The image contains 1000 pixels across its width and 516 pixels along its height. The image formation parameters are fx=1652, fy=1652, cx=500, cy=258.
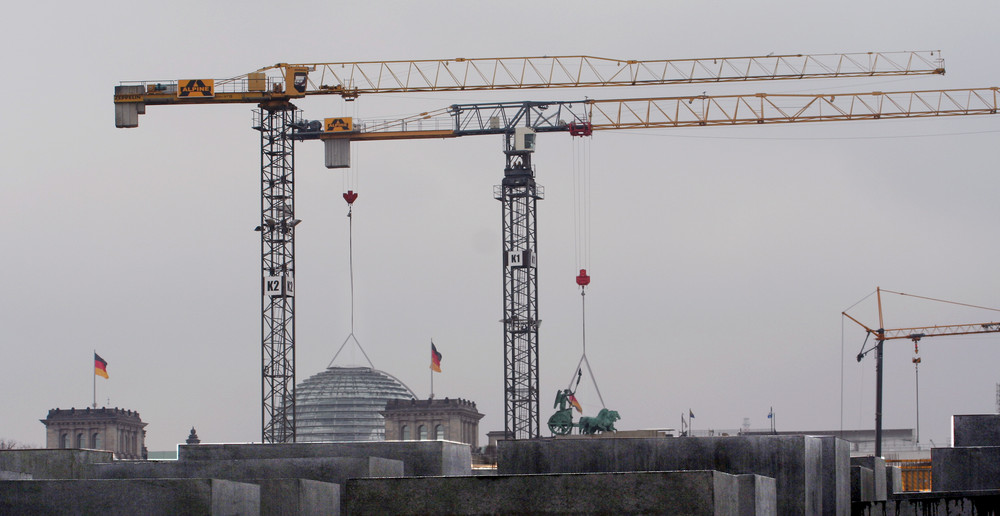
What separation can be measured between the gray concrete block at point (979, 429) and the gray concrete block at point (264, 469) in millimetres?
16098

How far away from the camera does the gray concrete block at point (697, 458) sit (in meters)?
39.2

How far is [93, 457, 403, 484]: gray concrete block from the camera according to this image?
42.8 metres

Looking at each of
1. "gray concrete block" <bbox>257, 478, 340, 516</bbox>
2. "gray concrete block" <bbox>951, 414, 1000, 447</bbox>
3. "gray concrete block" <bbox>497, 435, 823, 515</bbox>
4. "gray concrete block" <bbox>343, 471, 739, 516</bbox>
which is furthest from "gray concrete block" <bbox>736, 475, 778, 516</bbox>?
"gray concrete block" <bbox>951, 414, 1000, 447</bbox>

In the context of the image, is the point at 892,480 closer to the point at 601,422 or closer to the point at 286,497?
the point at 601,422

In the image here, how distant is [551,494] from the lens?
99.1 feet

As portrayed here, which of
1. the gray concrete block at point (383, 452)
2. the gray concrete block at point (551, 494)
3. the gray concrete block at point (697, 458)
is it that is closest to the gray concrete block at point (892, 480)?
the gray concrete block at point (697, 458)

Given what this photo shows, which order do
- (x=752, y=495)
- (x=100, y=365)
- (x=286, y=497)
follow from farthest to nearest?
(x=100, y=365)
(x=286, y=497)
(x=752, y=495)

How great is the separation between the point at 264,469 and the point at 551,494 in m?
15.7

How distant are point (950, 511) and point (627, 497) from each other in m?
14.2

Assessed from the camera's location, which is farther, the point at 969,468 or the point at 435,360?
the point at 435,360

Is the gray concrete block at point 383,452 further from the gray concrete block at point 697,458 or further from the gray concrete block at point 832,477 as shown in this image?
the gray concrete block at point 832,477

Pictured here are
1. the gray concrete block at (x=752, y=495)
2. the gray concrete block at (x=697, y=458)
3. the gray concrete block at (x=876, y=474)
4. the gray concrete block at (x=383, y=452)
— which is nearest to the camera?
the gray concrete block at (x=752, y=495)

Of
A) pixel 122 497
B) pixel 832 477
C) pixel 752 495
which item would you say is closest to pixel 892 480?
pixel 832 477

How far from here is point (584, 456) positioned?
40531 millimetres
